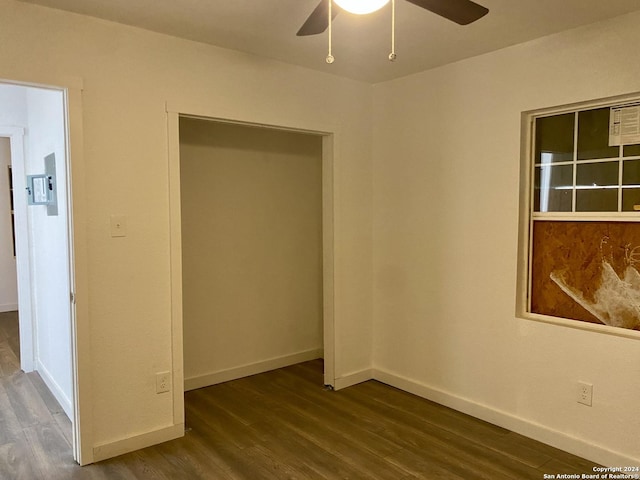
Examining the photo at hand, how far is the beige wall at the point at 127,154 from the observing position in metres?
2.49

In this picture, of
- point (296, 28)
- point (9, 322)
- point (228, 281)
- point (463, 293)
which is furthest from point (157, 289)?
point (9, 322)

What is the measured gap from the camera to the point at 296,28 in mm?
2680

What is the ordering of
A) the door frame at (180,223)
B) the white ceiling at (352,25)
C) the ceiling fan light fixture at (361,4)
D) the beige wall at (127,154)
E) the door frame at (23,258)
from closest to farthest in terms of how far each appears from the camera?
1. the ceiling fan light fixture at (361,4)
2. the white ceiling at (352,25)
3. the beige wall at (127,154)
4. the door frame at (180,223)
5. the door frame at (23,258)

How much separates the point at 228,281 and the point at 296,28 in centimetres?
214

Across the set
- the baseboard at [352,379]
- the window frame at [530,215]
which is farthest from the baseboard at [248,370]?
the window frame at [530,215]

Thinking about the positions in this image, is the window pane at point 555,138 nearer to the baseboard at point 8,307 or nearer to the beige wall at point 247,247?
the beige wall at point 247,247

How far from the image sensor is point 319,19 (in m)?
1.94

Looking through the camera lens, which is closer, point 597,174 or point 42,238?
point 597,174

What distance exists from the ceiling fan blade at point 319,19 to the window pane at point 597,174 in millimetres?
1764

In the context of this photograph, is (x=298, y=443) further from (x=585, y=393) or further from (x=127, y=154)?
(x=127, y=154)

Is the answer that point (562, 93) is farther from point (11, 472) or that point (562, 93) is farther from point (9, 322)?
point (9, 322)

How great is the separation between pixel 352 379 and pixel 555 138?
7.57 feet

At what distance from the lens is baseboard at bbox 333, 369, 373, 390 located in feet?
12.4

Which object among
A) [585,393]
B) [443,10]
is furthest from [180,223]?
[585,393]
